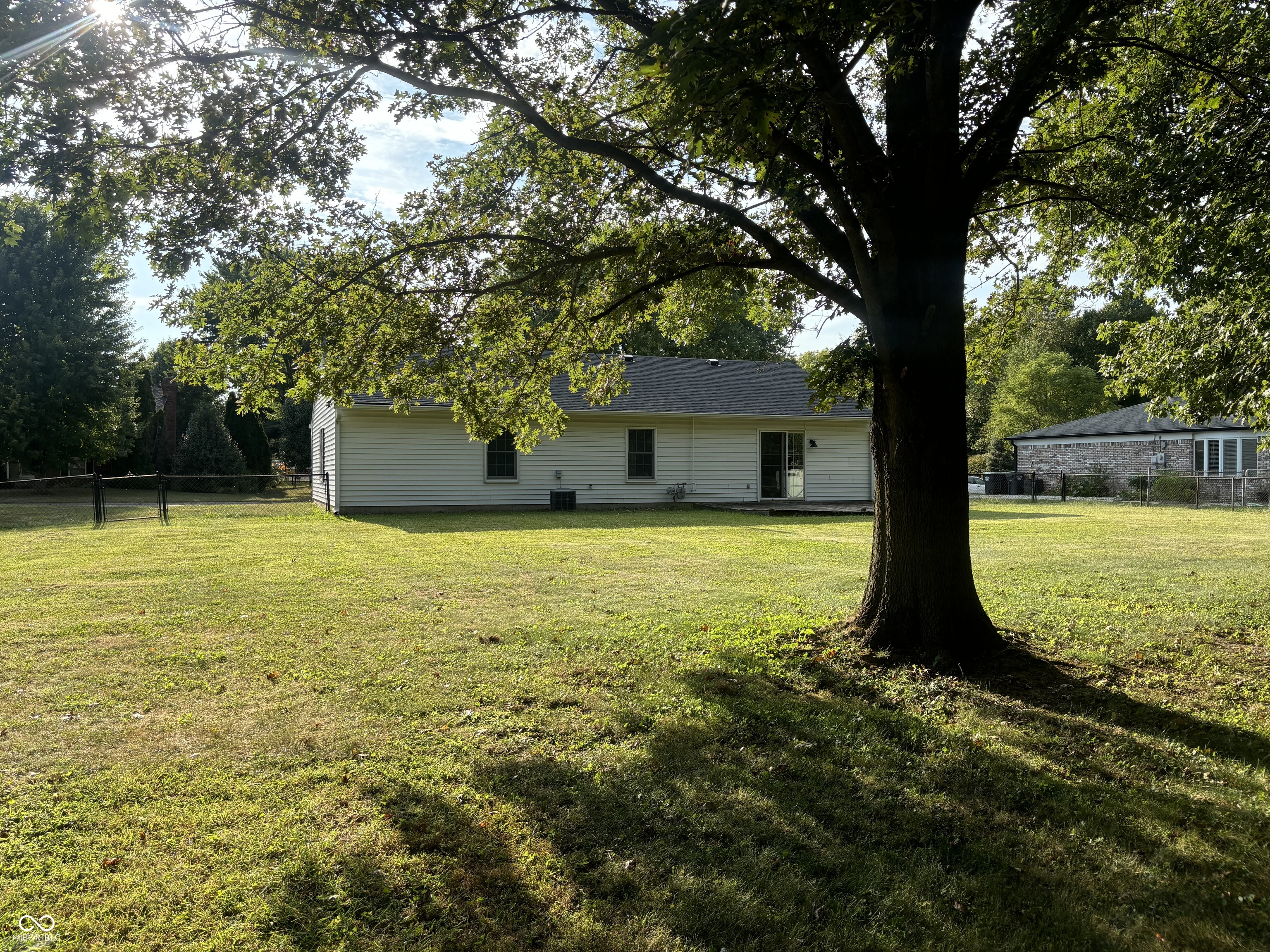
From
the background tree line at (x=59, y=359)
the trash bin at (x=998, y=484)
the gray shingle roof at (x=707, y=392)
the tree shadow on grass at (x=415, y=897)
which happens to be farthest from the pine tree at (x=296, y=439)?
the tree shadow on grass at (x=415, y=897)

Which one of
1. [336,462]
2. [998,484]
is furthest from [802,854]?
[998,484]

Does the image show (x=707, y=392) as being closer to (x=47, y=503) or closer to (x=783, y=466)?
(x=783, y=466)

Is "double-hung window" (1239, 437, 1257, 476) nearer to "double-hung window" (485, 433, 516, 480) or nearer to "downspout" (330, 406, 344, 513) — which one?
"double-hung window" (485, 433, 516, 480)

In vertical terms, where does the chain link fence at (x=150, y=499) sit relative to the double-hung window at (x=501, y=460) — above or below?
below

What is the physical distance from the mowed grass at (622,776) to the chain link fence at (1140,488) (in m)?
20.0

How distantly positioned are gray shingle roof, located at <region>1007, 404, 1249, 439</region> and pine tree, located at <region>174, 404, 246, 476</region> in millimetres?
34818

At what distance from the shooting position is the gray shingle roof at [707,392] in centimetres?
2055

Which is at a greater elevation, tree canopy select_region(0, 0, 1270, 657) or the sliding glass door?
tree canopy select_region(0, 0, 1270, 657)

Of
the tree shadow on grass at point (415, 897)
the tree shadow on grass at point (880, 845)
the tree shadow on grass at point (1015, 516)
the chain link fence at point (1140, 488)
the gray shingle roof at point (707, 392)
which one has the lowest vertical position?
the tree shadow on grass at point (880, 845)

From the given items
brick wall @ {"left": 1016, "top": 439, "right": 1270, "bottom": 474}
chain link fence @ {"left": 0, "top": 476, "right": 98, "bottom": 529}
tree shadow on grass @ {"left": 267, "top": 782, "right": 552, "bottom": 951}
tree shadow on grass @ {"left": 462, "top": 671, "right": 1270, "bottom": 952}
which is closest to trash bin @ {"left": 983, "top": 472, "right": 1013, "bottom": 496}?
brick wall @ {"left": 1016, "top": 439, "right": 1270, "bottom": 474}

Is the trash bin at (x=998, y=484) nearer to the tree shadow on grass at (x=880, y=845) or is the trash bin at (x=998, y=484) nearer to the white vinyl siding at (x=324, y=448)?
the white vinyl siding at (x=324, y=448)

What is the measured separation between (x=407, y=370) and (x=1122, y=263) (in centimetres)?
762

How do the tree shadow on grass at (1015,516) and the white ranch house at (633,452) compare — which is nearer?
the tree shadow on grass at (1015,516)

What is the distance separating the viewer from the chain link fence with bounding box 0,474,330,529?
16.2 metres
